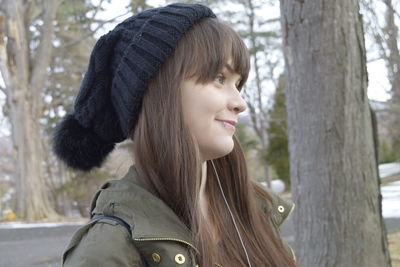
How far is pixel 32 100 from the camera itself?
454 inches

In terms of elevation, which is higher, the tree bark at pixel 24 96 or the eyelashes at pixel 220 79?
the eyelashes at pixel 220 79

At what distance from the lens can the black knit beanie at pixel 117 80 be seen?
4.54 ft

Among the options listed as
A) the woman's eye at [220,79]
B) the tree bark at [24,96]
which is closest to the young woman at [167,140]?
the woman's eye at [220,79]

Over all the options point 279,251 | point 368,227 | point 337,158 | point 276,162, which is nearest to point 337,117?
point 337,158

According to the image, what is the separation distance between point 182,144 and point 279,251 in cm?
52

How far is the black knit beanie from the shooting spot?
4.54 ft

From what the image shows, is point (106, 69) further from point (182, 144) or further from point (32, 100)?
point (32, 100)

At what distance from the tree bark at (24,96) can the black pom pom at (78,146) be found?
33.3ft

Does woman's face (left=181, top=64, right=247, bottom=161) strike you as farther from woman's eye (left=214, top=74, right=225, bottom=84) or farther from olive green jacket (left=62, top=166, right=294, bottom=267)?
olive green jacket (left=62, top=166, right=294, bottom=267)

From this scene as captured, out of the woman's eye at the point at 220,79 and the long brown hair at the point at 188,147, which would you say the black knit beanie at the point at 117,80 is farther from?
the woman's eye at the point at 220,79

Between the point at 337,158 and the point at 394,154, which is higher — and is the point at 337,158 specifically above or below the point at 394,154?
above

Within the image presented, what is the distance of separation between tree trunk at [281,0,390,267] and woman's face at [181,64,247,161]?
135cm

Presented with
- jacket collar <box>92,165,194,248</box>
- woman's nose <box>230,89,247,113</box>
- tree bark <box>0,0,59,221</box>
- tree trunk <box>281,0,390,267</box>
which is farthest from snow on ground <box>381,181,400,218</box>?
tree bark <box>0,0,59,221</box>

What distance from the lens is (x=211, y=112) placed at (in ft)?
4.54
